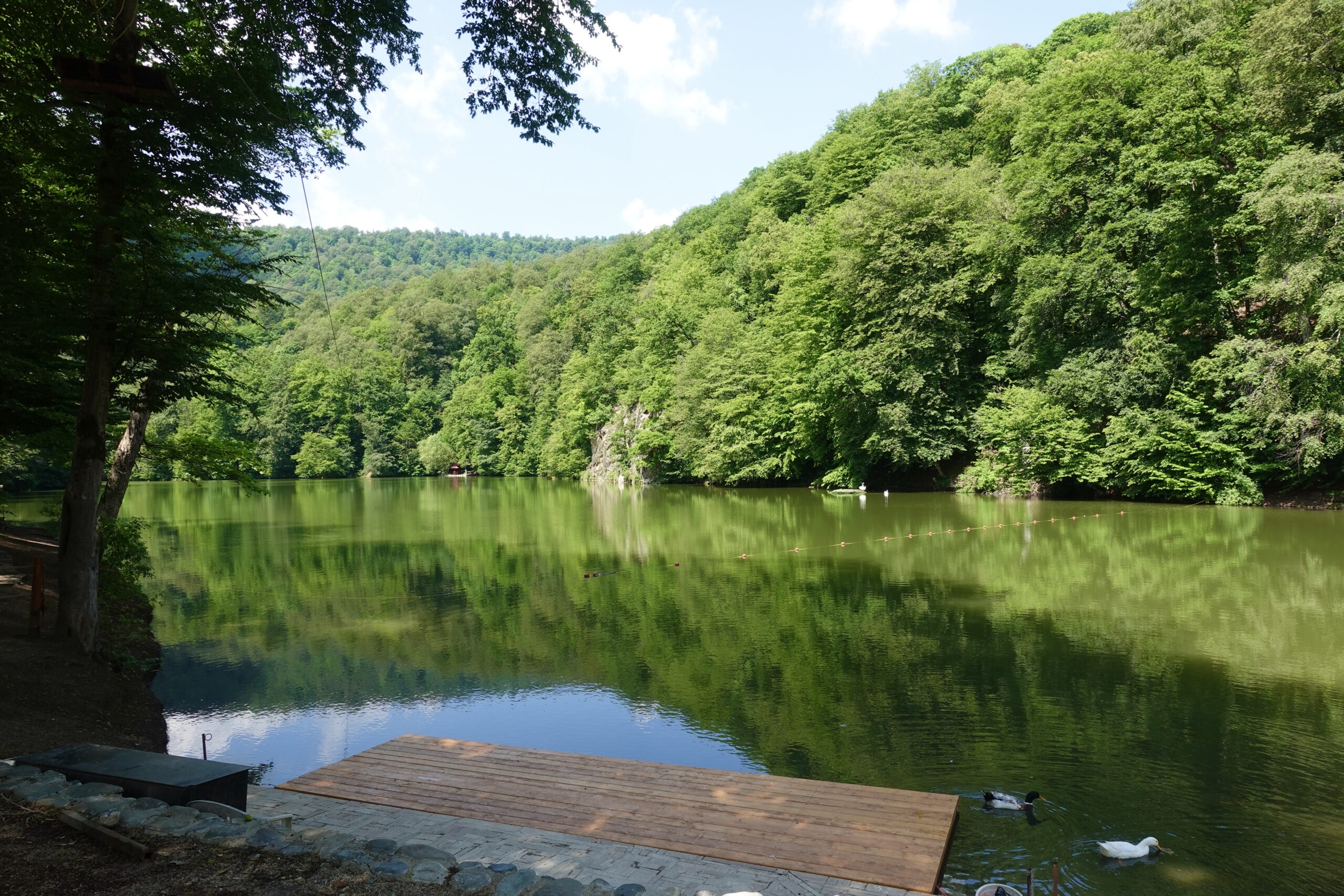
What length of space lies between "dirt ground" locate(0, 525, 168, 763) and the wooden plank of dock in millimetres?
2337

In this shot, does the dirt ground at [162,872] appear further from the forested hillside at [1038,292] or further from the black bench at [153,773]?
the forested hillside at [1038,292]

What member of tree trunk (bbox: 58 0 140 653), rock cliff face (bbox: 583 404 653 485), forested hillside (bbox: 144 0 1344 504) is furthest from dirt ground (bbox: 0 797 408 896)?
rock cliff face (bbox: 583 404 653 485)

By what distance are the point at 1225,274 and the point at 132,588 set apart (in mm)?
30408

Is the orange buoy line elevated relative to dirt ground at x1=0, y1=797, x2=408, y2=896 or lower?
lower

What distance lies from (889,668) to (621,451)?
46450 mm

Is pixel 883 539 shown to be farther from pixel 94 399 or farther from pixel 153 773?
pixel 153 773

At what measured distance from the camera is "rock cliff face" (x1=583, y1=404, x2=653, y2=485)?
54.0 m

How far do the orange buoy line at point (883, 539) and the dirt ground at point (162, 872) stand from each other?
1295cm

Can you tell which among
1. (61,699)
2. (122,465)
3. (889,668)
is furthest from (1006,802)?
(122,465)

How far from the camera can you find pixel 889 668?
1002cm

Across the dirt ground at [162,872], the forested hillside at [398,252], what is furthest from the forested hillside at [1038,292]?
the forested hillside at [398,252]

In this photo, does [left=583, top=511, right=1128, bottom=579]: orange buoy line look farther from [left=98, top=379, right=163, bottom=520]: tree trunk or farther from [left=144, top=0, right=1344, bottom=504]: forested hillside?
[left=98, top=379, right=163, bottom=520]: tree trunk

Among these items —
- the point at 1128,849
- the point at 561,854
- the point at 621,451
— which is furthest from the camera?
the point at 621,451

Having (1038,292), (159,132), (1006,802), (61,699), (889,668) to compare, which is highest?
(1038,292)
